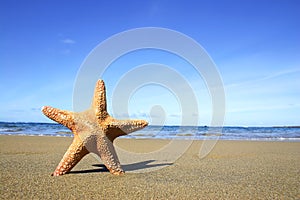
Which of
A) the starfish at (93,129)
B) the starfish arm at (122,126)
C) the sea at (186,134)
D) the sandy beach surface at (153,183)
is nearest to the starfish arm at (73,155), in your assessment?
the starfish at (93,129)

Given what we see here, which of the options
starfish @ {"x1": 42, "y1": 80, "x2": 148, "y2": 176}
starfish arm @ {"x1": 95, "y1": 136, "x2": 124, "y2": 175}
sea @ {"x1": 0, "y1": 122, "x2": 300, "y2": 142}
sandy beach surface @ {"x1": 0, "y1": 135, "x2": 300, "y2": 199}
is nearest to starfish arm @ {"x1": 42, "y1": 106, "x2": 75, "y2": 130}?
starfish @ {"x1": 42, "y1": 80, "x2": 148, "y2": 176}

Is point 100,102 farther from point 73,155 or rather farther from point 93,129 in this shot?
point 73,155

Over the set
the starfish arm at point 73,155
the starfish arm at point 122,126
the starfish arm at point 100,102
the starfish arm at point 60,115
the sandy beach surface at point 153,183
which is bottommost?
the sandy beach surface at point 153,183

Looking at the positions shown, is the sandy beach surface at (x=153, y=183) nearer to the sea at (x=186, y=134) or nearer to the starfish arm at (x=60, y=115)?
the starfish arm at (x=60, y=115)

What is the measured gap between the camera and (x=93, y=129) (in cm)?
456

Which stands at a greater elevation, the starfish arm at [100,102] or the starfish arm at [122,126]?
the starfish arm at [100,102]

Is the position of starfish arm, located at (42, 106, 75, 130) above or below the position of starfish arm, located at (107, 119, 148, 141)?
above

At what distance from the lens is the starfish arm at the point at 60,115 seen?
183 inches

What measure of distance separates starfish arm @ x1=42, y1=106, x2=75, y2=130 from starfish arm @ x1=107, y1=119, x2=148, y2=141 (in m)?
0.64

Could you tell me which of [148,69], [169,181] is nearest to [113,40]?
Result: [148,69]

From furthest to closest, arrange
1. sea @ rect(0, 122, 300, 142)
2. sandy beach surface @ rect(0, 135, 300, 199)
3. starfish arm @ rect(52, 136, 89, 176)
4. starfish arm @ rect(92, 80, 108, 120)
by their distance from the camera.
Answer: sea @ rect(0, 122, 300, 142) → starfish arm @ rect(92, 80, 108, 120) → starfish arm @ rect(52, 136, 89, 176) → sandy beach surface @ rect(0, 135, 300, 199)

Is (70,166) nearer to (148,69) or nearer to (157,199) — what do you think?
(157,199)

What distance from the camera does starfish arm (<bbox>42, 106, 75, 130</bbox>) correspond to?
4.64m

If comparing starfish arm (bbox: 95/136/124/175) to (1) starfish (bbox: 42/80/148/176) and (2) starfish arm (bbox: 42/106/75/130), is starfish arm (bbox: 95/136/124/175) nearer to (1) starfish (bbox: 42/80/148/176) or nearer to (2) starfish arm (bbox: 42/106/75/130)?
(1) starfish (bbox: 42/80/148/176)
